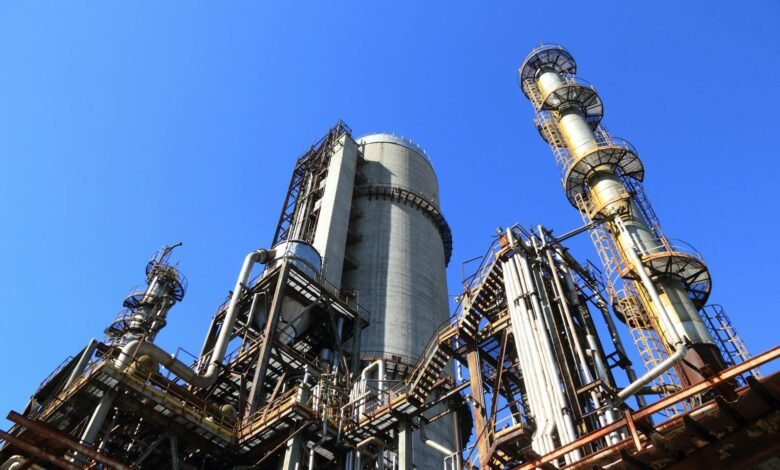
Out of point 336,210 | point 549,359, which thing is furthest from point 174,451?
point 336,210

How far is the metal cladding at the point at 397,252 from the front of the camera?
36594mm

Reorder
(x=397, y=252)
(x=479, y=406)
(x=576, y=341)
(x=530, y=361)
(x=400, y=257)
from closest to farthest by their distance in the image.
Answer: (x=530, y=361) → (x=576, y=341) → (x=479, y=406) → (x=400, y=257) → (x=397, y=252)

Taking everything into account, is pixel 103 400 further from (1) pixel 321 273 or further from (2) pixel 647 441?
(2) pixel 647 441

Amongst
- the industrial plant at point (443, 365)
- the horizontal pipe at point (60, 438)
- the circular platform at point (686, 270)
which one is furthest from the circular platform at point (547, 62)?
the horizontal pipe at point (60, 438)

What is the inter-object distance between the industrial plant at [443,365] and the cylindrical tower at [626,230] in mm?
100

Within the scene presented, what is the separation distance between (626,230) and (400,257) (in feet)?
54.4

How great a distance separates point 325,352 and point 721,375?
23956mm

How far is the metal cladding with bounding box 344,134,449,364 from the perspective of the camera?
3659cm

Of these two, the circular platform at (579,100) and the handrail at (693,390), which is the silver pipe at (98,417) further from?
the circular platform at (579,100)

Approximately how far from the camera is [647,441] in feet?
37.8

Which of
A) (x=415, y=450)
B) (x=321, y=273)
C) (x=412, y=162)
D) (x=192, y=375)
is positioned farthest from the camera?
(x=412, y=162)

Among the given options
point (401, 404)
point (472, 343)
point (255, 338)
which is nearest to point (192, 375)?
point (255, 338)

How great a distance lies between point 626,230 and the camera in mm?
28375

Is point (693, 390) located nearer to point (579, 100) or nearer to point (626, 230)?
point (626, 230)
